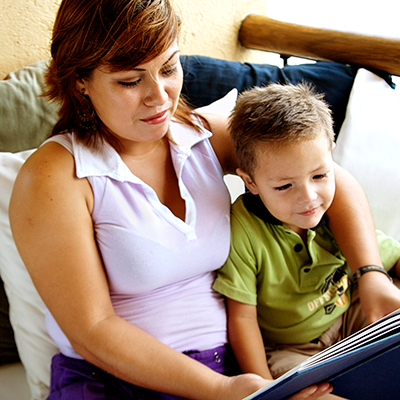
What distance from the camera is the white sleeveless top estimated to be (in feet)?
3.42

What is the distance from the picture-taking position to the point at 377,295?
1059 mm

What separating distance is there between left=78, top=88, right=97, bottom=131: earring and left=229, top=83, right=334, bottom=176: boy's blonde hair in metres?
0.36

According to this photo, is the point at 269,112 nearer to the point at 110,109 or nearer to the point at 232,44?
the point at 110,109

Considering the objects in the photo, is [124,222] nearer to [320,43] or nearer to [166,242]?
[166,242]

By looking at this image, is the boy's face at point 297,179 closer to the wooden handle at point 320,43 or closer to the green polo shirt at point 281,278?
the green polo shirt at point 281,278

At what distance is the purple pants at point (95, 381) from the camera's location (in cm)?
102

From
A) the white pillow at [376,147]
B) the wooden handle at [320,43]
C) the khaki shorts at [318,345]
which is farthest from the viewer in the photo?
the wooden handle at [320,43]

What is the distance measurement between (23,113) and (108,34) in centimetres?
56

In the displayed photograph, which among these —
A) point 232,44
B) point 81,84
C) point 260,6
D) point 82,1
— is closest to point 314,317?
point 81,84

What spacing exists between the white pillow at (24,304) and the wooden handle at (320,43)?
1.24 meters

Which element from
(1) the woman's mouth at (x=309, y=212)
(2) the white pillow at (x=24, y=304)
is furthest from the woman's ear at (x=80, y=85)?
(1) the woman's mouth at (x=309, y=212)

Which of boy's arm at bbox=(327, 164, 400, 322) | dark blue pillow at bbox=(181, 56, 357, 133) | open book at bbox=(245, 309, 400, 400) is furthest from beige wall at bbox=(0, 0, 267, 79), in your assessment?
open book at bbox=(245, 309, 400, 400)

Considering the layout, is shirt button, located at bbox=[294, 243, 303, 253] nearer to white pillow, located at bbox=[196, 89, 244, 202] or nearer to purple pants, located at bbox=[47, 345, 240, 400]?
purple pants, located at bbox=[47, 345, 240, 400]

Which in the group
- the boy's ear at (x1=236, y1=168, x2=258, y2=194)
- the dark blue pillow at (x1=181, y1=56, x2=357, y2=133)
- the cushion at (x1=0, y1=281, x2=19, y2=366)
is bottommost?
the cushion at (x1=0, y1=281, x2=19, y2=366)
